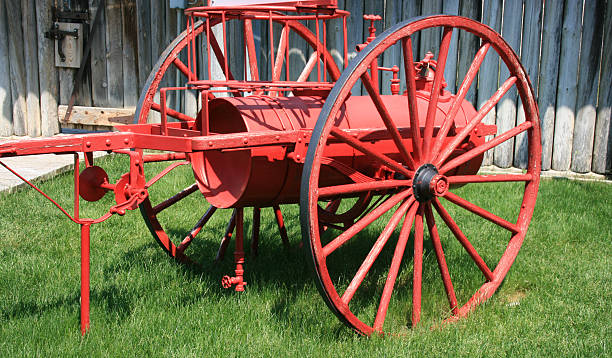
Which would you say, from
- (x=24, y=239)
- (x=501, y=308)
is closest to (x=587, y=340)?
(x=501, y=308)

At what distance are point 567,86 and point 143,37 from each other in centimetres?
468

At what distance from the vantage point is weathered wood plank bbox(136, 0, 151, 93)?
7695 mm

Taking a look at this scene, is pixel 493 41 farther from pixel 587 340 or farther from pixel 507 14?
pixel 507 14

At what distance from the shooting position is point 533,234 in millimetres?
4809

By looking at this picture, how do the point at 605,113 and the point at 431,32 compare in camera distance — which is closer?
the point at 605,113

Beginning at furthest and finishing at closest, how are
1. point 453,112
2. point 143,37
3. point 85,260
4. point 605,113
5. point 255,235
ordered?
point 143,37
point 605,113
point 255,235
point 453,112
point 85,260

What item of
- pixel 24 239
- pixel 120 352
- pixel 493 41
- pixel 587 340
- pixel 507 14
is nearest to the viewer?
pixel 120 352

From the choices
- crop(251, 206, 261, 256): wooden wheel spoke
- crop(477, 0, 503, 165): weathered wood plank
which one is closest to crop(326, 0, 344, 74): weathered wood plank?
crop(477, 0, 503, 165): weathered wood plank

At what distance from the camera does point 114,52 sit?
791 centimetres

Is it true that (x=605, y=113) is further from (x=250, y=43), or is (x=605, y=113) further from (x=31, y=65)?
(x=31, y=65)

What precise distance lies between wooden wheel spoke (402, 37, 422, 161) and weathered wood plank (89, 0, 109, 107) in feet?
18.8

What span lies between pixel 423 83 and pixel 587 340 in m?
1.71

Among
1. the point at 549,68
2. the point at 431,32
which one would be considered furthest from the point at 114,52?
the point at 549,68

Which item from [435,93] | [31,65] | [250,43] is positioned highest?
[250,43]
